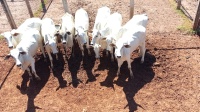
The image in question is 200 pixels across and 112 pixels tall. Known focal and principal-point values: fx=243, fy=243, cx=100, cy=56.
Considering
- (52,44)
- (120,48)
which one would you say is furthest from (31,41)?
(120,48)

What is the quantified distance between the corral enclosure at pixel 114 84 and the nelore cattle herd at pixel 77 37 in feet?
1.37

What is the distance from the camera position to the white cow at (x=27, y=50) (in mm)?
8195

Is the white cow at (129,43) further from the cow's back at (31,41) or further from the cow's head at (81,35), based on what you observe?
the cow's back at (31,41)

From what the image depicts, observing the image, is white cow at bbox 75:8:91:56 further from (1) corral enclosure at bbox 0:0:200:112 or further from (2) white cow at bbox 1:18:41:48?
(2) white cow at bbox 1:18:41:48

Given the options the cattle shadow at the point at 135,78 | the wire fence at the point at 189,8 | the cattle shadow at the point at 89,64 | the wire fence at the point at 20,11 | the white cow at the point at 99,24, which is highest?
the white cow at the point at 99,24

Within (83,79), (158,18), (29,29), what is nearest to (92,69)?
(83,79)

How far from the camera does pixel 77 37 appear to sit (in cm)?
934

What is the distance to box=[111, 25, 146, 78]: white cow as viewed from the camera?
321 inches

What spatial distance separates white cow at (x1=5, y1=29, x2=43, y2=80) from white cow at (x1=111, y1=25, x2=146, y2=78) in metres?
2.95

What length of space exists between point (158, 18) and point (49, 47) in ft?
19.4

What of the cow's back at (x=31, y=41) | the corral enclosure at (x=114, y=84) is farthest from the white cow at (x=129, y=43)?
the cow's back at (x=31, y=41)

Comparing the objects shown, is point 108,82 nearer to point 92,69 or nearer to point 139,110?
point 92,69

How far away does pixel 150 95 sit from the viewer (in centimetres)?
806

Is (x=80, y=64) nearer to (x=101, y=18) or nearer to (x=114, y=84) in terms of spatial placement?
(x=114, y=84)
